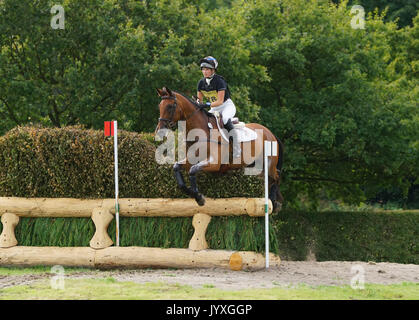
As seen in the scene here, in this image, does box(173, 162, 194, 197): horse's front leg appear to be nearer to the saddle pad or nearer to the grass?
the saddle pad

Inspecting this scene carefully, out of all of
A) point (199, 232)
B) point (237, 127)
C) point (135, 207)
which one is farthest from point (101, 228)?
point (237, 127)

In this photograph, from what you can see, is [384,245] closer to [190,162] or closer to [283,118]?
[283,118]

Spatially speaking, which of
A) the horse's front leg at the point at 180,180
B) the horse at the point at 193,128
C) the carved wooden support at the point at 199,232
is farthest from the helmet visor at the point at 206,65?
the carved wooden support at the point at 199,232

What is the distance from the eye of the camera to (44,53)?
19.5m

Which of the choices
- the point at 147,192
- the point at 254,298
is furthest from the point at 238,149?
the point at 254,298

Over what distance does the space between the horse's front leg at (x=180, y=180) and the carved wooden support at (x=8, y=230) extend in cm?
363

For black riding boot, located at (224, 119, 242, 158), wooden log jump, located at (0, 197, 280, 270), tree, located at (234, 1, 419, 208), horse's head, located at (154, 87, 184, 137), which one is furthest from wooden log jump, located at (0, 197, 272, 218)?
tree, located at (234, 1, 419, 208)

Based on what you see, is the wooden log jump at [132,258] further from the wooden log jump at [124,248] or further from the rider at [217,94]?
the rider at [217,94]

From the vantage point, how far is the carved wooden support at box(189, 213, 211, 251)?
1192 centimetres

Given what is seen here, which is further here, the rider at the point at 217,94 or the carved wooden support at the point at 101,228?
the carved wooden support at the point at 101,228

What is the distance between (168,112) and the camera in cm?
1098

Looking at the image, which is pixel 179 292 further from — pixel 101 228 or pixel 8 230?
pixel 8 230

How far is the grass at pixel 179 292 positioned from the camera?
8.55 m

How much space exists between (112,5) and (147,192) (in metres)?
8.85
